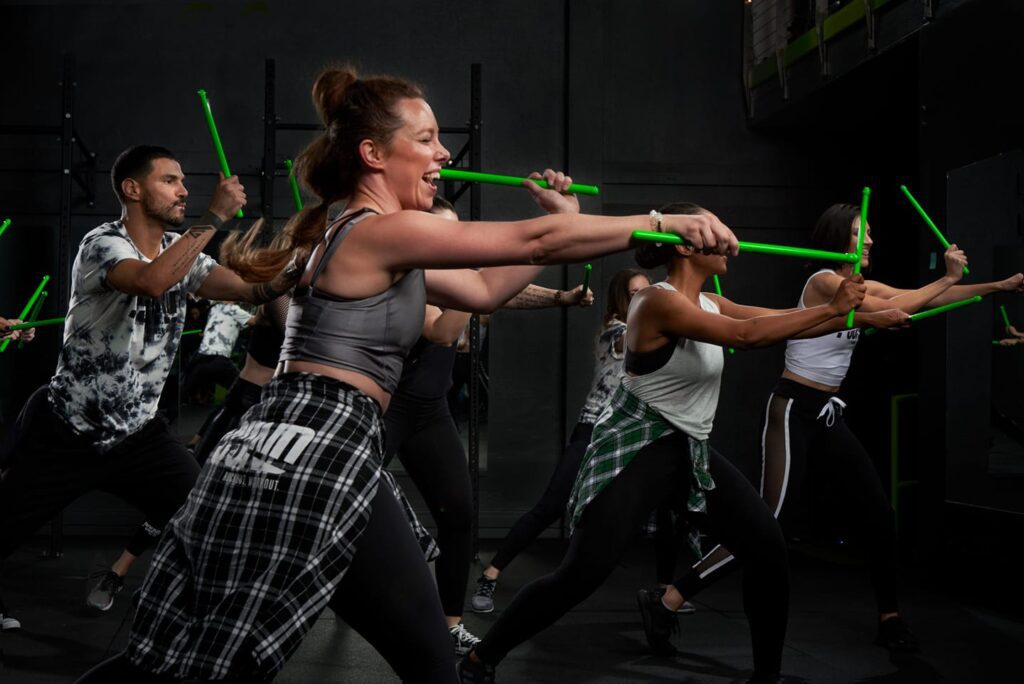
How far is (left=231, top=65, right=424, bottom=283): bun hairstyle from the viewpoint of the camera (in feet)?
6.05

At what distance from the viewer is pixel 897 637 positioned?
370cm

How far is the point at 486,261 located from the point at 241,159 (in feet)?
17.0

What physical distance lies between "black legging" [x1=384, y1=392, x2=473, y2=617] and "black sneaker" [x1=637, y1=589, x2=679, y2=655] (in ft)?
2.17

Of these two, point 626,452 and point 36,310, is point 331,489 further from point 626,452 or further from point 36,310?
point 36,310

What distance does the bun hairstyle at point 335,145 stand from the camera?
184 cm

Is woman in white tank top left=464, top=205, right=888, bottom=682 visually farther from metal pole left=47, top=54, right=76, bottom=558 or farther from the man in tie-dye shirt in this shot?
metal pole left=47, top=54, right=76, bottom=558

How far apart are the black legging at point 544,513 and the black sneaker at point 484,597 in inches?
3.0

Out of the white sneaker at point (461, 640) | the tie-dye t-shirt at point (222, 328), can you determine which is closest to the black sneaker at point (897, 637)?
the white sneaker at point (461, 640)

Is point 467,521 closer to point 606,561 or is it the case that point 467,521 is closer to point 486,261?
point 606,561

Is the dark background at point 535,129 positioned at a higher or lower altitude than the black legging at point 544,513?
higher

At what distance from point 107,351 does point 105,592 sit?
149 cm

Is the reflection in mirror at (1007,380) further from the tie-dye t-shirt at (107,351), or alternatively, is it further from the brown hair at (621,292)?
the tie-dye t-shirt at (107,351)

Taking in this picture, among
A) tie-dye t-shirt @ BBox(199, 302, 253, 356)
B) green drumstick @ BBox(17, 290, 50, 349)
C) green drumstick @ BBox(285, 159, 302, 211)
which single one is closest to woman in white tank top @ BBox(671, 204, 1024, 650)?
green drumstick @ BBox(285, 159, 302, 211)

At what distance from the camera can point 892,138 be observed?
6.77m
